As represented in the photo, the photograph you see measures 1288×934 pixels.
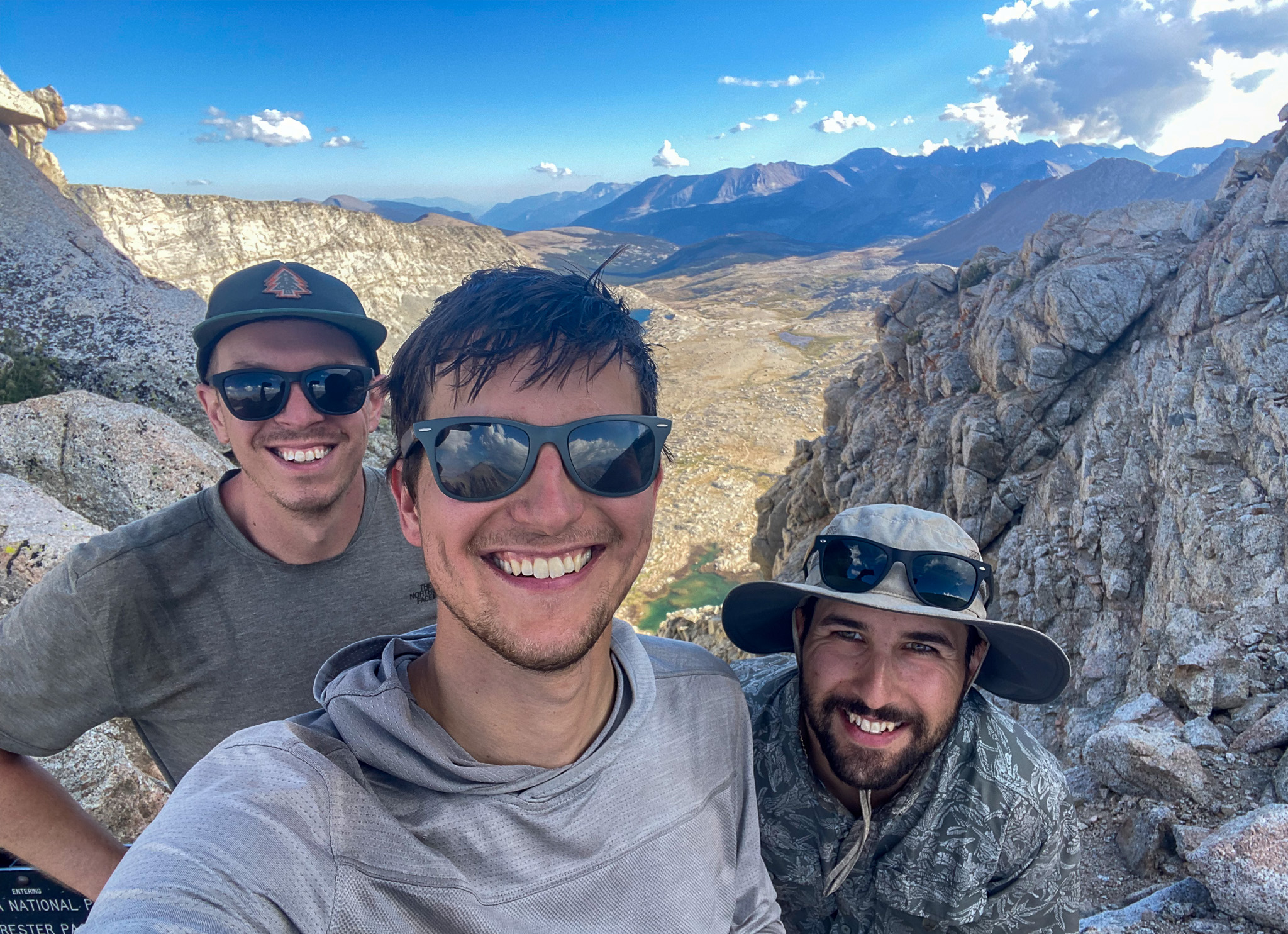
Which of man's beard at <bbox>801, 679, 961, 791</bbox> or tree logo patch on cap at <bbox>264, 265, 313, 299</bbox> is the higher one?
tree logo patch on cap at <bbox>264, 265, 313, 299</bbox>

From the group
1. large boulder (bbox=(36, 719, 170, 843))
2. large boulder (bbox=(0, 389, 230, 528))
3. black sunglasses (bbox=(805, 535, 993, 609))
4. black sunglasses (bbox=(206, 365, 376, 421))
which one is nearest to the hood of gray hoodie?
black sunglasses (bbox=(805, 535, 993, 609))

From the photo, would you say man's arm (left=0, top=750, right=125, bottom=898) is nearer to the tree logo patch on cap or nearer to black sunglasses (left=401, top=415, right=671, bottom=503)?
the tree logo patch on cap

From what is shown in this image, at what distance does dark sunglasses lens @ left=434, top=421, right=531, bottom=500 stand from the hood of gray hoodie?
0.78 m

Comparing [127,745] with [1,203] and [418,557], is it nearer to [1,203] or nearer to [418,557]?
[418,557]

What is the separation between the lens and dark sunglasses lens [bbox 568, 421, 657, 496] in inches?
109

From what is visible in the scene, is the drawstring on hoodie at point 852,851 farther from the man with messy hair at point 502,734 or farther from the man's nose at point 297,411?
the man's nose at point 297,411

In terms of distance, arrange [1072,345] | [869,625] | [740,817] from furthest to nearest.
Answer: [1072,345], [869,625], [740,817]

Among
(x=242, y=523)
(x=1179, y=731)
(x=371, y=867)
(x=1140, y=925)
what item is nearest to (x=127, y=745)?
(x=242, y=523)

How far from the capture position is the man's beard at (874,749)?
4062 millimetres

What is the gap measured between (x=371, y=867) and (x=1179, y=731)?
33.0ft

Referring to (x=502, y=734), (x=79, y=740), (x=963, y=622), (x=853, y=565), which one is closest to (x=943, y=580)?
(x=963, y=622)

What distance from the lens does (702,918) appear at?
2.81 m

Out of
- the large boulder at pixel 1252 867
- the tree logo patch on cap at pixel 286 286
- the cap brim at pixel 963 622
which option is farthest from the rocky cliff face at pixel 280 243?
the large boulder at pixel 1252 867

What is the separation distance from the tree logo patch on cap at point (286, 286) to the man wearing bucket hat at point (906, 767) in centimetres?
390
